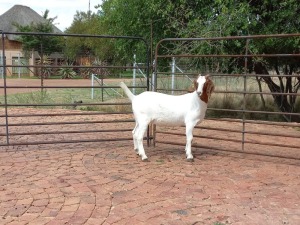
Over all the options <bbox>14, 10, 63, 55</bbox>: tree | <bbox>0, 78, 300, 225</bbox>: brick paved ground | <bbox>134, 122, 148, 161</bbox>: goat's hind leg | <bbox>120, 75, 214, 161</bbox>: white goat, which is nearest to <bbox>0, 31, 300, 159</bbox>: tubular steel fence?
<bbox>0, 78, 300, 225</bbox>: brick paved ground

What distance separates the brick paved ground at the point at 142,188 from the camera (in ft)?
10.2

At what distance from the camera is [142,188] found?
379 cm

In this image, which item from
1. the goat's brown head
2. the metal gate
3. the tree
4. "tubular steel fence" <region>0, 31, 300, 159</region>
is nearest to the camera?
the goat's brown head

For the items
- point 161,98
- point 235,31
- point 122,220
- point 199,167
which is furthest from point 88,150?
point 235,31

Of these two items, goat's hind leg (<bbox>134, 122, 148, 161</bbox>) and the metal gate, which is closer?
goat's hind leg (<bbox>134, 122, 148, 161</bbox>)

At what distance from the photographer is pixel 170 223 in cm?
298

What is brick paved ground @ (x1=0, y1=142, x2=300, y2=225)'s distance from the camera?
10.2 feet

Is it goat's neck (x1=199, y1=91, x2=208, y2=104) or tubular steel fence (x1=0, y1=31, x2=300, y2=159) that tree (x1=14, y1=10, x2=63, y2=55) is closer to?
tubular steel fence (x1=0, y1=31, x2=300, y2=159)

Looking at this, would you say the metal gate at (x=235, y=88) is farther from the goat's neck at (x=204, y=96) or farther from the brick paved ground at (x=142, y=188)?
the goat's neck at (x=204, y=96)

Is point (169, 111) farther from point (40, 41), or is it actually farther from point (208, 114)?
point (40, 41)

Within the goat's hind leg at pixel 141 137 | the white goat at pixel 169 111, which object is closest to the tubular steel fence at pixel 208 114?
the white goat at pixel 169 111

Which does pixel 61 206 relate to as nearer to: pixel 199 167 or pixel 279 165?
pixel 199 167

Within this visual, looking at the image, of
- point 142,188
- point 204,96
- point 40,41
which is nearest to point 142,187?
point 142,188

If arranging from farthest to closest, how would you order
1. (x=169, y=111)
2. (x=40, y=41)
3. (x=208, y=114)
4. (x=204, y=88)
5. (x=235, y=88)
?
(x=40, y=41) < (x=235, y=88) < (x=208, y=114) < (x=169, y=111) < (x=204, y=88)
